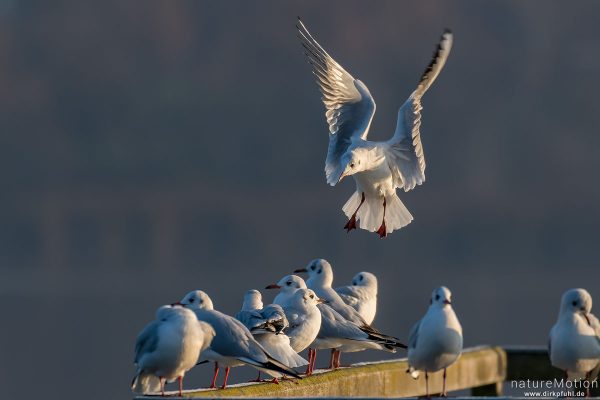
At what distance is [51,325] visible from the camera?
62.8 metres

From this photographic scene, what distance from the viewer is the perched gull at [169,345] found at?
9.73 m

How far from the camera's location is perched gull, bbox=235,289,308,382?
11.3 m

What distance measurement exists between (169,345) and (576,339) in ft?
7.93

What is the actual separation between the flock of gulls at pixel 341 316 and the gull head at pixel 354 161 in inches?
0.5

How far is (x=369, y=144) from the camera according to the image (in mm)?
16219

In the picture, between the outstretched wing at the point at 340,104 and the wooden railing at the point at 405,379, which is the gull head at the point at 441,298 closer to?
the wooden railing at the point at 405,379

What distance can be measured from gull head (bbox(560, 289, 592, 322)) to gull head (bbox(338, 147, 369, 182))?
5445mm

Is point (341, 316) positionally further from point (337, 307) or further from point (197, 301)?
point (197, 301)

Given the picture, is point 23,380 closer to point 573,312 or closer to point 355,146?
point 355,146

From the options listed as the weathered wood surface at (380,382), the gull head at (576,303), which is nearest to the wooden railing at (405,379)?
the weathered wood surface at (380,382)

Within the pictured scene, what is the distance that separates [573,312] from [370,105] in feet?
21.4

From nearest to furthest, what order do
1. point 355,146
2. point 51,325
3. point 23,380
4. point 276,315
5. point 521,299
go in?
point 276,315 → point 355,146 → point 23,380 → point 51,325 → point 521,299

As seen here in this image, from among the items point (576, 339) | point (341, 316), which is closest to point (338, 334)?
point (341, 316)

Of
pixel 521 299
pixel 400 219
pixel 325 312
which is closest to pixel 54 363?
pixel 400 219
